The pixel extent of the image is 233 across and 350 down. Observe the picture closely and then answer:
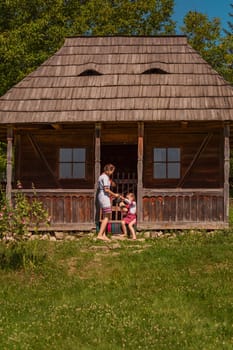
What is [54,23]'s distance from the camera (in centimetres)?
2741

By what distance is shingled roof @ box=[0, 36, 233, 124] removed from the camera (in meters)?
13.4

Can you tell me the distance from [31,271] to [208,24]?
29.9 metres

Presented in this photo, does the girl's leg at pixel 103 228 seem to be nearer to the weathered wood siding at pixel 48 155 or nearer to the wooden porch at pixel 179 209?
the wooden porch at pixel 179 209

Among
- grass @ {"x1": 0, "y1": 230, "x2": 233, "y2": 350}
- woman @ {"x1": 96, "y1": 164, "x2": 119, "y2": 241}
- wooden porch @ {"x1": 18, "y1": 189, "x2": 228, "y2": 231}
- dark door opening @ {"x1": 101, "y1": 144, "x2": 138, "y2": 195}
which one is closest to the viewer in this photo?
grass @ {"x1": 0, "y1": 230, "x2": 233, "y2": 350}

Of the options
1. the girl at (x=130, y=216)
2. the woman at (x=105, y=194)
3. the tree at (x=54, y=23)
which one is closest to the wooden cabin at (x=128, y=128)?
the girl at (x=130, y=216)

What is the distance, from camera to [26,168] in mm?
16203

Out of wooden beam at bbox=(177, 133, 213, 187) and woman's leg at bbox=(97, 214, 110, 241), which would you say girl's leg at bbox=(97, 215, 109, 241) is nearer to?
woman's leg at bbox=(97, 214, 110, 241)

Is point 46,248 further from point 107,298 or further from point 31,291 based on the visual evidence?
point 107,298

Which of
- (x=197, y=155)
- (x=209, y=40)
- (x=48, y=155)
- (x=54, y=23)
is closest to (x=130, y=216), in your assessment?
(x=197, y=155)

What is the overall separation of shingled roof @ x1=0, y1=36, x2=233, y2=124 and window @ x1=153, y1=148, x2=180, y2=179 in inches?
85.3

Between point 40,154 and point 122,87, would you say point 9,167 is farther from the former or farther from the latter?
point 122,87

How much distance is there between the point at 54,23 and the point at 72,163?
14.0m

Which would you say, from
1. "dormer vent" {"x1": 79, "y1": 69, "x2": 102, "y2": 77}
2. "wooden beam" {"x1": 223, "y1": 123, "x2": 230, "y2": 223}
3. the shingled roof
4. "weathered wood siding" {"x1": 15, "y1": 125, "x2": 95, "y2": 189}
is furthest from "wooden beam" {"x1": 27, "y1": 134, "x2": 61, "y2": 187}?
"wooden beam" {"x1": 223, "y1": 123, "x2": 230, "y2": 223}

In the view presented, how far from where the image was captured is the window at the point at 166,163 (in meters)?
15.5
